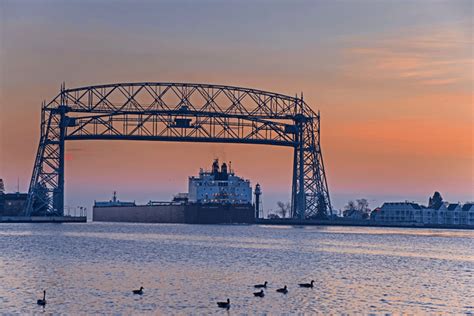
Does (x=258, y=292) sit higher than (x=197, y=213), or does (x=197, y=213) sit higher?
(x=197, y=213)

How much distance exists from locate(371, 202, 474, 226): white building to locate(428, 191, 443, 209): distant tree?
3.38 ft

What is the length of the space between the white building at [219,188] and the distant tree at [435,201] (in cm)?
2635

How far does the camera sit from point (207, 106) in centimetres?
8012

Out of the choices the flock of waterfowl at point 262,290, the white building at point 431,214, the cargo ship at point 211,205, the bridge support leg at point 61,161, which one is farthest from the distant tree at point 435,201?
the flock of waterfowl at point 262,290

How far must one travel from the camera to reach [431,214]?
115 metres

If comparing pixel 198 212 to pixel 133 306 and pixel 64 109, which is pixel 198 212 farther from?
pixel 133 306

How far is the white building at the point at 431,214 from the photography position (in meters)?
114

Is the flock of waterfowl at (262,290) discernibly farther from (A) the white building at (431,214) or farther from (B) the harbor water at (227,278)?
(A) the white building at (431,214)

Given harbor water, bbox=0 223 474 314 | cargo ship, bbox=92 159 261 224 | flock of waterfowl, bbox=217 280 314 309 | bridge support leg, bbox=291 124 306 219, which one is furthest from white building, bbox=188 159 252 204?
flock of waterfowl, bbox=217 280 314 309

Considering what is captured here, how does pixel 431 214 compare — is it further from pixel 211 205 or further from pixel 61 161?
pixel 61 161

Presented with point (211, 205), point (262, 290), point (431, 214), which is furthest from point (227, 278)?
point (431, 214)

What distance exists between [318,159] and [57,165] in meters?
20.2

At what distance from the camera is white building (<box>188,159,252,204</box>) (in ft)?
323

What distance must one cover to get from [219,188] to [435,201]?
3273 cm
